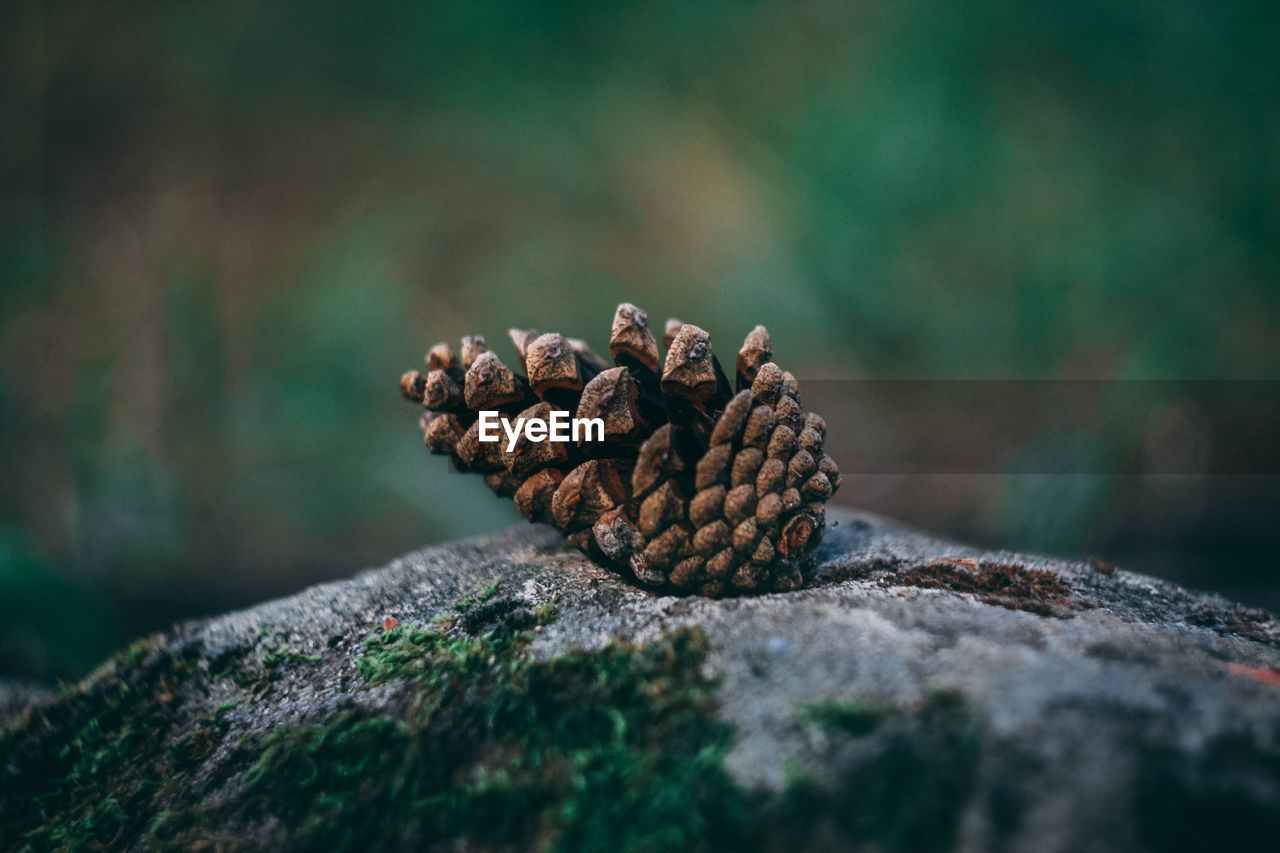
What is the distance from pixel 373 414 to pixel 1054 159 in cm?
273

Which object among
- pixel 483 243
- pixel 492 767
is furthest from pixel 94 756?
pixel 483 243

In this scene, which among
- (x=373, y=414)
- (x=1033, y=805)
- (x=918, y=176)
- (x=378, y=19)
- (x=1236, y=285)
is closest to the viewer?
(x=1033, y=805)

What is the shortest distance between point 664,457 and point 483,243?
1.82 metres

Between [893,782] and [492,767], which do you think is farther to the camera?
[492,767]

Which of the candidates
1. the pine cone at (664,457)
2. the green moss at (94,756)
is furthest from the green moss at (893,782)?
the green moss at (94,756)

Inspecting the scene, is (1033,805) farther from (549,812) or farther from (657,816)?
(549,812)

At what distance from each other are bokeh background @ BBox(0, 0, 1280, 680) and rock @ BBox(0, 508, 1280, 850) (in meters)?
1.26

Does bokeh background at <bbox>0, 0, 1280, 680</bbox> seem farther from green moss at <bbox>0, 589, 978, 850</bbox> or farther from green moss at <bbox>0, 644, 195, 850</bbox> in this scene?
green moss at <bbox>0, 589, 978, 850</bbox>

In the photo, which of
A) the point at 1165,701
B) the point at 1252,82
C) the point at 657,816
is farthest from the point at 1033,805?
the point at 1252,82

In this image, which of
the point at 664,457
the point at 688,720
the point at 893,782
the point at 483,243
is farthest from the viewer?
the point at 483,243

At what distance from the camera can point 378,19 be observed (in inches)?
91.5

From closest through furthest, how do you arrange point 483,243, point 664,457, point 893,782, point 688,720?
point 893,782 → point 688,720 → point 664,457 → point 483,243

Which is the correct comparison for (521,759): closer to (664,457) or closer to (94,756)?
(664,457)

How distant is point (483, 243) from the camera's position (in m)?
2.42
